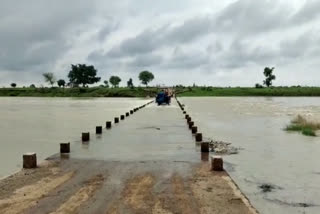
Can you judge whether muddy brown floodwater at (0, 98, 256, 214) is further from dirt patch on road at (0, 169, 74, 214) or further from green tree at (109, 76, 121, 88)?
green tree at (109, 76, 121, 88)

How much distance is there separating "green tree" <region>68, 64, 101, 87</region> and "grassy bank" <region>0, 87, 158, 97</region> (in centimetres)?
1258

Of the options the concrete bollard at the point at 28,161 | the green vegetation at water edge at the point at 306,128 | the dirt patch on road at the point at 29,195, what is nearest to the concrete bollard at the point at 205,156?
the dirt patch on road at the point at 29,195

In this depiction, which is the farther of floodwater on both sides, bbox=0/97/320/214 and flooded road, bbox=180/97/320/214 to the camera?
floodwater on both sides, bbox=0/97/320/214

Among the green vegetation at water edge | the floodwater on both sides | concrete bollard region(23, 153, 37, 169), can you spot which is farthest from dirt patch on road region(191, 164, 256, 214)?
the green vegetation at water edge

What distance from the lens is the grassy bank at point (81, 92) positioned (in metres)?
107

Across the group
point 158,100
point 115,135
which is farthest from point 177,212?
point 158,100

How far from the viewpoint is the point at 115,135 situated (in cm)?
2155

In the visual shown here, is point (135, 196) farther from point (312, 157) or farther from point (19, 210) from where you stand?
point (312, 157)

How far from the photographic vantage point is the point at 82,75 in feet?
435

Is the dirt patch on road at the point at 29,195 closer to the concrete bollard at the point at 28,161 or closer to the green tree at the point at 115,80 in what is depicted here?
the concrete bollard at the point at 28,161

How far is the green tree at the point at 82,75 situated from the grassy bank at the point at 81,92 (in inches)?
495

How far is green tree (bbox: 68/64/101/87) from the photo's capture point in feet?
434

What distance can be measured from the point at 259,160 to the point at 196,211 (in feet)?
25.5

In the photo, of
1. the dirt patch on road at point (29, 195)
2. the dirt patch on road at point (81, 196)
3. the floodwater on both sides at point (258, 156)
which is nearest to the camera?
the dirt patch on road at point (81, 196)
